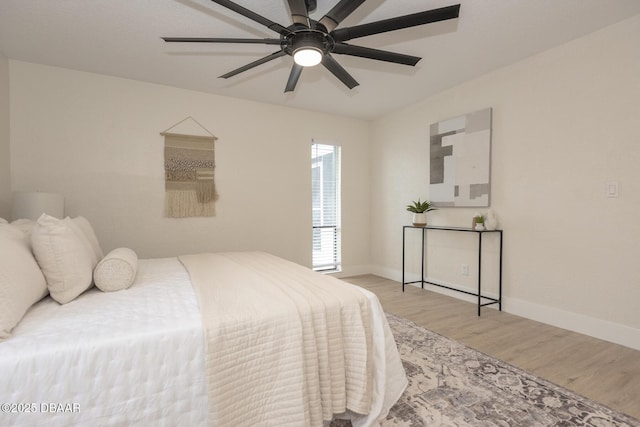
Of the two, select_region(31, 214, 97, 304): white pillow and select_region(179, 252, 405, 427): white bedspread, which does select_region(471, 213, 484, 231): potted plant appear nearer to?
select_region(179, 252, 405, 427): white bedspread

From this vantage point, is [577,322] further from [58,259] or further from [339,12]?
[58,259]

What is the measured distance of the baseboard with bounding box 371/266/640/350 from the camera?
2.25m

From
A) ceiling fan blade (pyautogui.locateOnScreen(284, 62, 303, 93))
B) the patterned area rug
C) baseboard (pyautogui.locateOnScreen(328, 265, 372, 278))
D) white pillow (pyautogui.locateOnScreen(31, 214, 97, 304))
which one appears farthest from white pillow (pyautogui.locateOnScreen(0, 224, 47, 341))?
baseboard (pyautogui.locateOnScreen(328, 265, 372, 278))

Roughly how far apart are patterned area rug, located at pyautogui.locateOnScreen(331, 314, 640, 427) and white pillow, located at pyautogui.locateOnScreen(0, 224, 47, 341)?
144 centimetres

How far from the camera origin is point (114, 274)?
1636mm

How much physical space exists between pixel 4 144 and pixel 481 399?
13.9ft

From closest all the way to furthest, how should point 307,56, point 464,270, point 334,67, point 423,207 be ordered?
point 307,56 < point 334,67 < point 464,270 < point 423,207

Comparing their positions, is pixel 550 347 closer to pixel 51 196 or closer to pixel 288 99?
pixel 288 99

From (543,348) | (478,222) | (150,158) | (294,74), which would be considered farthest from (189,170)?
(543,348)

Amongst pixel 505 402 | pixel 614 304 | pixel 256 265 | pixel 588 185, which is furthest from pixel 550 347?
pixel 256 265

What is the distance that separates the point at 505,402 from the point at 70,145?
13.6ft

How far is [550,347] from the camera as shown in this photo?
2262 mm

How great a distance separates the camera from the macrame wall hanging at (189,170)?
3.40 metres

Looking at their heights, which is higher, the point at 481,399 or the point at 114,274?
the point at 114,274
